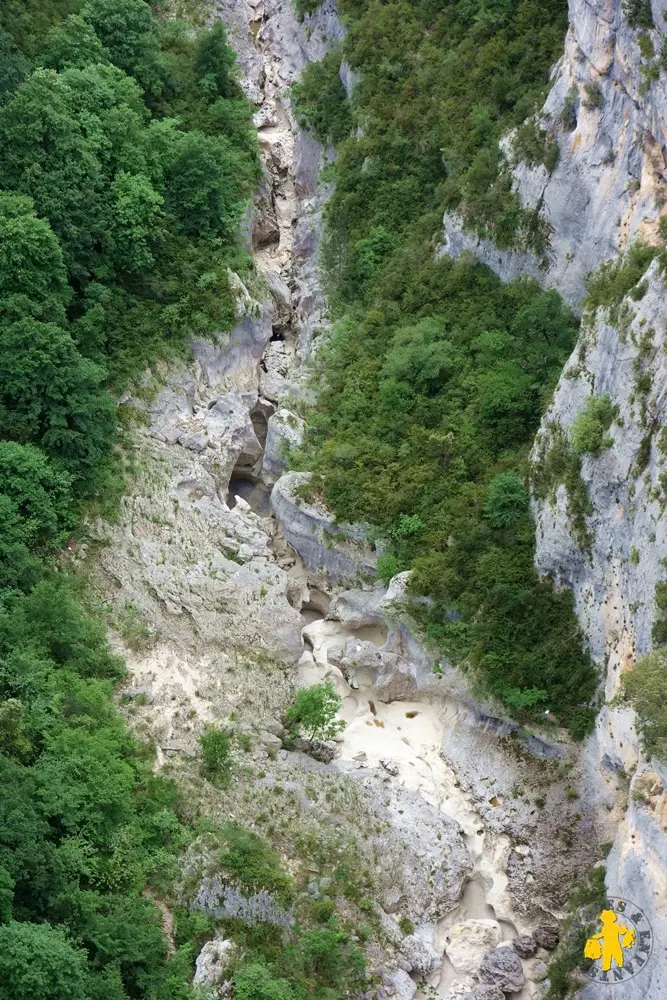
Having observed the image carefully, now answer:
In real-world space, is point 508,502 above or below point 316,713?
above

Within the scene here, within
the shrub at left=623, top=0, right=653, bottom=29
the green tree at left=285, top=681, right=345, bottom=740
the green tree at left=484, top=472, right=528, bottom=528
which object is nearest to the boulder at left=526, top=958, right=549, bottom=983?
the green tree at left=285, top=681, right=345, bottom=740

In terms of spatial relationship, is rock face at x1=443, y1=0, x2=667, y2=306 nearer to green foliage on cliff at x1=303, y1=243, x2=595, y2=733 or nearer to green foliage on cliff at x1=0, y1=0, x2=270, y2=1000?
green foliage on cliff at x1=303, y1=243, x2=595, y2=733

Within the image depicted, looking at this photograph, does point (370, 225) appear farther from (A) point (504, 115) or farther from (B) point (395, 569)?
(B) point (395, 569)

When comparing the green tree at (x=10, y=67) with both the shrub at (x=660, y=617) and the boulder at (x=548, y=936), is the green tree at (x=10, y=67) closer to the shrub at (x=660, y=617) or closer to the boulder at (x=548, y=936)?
the shrub at (x=660, y=617)

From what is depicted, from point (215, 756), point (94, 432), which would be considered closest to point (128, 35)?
point (94, 432)

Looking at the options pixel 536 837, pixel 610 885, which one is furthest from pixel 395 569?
pixel 610 885

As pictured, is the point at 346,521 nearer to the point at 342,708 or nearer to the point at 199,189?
the point at 342,708

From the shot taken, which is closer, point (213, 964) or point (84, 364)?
point (213, 964)

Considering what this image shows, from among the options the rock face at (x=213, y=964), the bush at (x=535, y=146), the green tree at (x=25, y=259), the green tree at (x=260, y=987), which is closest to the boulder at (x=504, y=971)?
the green tree at (x=260, y=987)
